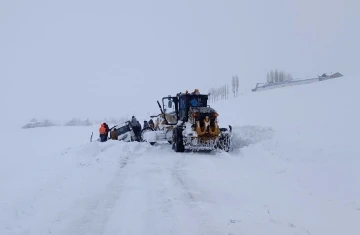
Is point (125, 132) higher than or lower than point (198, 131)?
lower

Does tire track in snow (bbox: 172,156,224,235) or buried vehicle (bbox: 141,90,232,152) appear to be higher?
buried vehicle (bbox: 141,90,232,152)

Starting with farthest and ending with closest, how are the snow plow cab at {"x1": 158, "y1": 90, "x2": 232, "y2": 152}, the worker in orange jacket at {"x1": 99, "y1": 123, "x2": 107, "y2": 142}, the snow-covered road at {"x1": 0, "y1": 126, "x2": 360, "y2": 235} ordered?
the worker in orange jacket at {"x1": 99, "y1": 123, "x2": 107, "y2": 142}, the snow plow cab at {"x1": 158, "y1": 90, "x2": 232, "y2": 152}, the snow-covered road at {"x1": 0, "y1": 126, "x2": 360, "y2": 235}

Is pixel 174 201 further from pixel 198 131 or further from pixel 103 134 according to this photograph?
pixel 103 134

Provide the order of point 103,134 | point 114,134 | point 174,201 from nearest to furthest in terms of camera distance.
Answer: point 174,201
point 103,134
point 114,134

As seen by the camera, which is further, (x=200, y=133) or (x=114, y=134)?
(x=114, y=134)

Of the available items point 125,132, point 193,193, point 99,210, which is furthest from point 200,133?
point 99,210

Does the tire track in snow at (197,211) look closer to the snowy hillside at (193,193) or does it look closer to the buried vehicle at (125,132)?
the snowy hillside at (193,193)

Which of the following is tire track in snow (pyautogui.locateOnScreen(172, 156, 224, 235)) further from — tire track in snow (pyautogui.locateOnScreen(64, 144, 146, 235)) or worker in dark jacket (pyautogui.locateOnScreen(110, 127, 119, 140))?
worker in dark jacket (pyautogui.locateOnScreen(110, 127, 119, 140))

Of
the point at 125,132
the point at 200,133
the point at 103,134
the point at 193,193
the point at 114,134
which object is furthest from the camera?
the point at 125,132

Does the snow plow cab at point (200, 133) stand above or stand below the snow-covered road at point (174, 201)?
above

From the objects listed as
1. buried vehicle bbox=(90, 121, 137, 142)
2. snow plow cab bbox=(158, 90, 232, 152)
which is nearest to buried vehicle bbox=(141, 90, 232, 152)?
snow plow cab bbox=(158, 90, 232, 152)

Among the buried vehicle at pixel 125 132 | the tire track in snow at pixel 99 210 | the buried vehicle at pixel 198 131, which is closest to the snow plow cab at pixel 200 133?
the buried vehicle at pixel 198 131

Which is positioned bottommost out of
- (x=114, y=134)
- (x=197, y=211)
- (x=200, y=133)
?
(x=197, y=211)

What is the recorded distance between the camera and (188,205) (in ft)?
22.7
